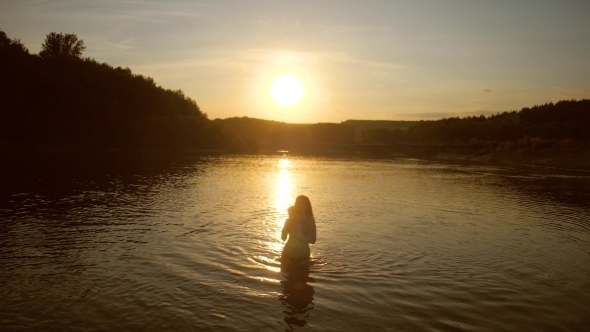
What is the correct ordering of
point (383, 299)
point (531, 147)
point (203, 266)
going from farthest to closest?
point (531, 147) < point (203, 266) < point (383, 299)

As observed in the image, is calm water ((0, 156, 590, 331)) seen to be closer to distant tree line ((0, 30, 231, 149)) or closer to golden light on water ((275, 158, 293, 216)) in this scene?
golden light on water ((275, 158, 293, 216))

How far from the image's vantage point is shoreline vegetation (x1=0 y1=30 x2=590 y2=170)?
80.1 m

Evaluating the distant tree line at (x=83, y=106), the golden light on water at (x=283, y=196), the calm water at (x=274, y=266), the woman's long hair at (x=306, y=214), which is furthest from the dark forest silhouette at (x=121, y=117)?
the woman's long hair at (x=306, y=214)

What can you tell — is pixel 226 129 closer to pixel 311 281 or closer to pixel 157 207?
pixel 157 207

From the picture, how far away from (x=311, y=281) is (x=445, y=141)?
117 metres

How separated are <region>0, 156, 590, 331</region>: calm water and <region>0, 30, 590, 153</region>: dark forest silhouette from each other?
61.1m

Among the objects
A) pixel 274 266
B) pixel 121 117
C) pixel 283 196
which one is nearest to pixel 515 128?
pixel 121 117

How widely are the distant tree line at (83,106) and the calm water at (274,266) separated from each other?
212ft

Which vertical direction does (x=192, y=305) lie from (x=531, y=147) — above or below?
below

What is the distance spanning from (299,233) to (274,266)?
5.15 feet

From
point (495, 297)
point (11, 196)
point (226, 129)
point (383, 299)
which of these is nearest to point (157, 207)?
point (11, 196)

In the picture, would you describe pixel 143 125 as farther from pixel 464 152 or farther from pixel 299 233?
pixel 299 233

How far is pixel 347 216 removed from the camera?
22.9 meters

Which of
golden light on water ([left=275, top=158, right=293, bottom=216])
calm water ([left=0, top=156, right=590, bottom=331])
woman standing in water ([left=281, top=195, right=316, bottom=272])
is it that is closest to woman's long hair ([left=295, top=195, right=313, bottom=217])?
woman standing in water ([left=281, top=195, right=316, bottom=272])
